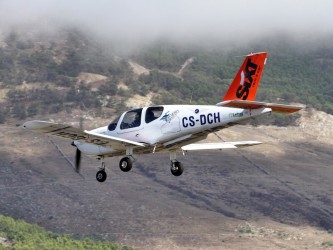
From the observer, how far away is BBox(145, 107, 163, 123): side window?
46.3 metres

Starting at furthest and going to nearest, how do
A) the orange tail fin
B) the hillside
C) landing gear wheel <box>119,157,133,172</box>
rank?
the hillside
landing gear wheel <box>119,157,133,172</box>
the orange tail fin

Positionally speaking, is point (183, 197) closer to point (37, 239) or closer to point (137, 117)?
point (37, 239)

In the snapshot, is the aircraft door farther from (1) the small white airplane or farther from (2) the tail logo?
(2) the tail logo

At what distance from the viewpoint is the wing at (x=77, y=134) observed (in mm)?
42625

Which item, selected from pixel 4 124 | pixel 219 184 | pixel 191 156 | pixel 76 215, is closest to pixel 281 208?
pixel 219 184

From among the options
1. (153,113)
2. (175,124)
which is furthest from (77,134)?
(175,124)

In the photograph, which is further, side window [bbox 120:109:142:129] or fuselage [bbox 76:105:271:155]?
side window [bbox 120:109:142:129]

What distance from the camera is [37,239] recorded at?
472ft

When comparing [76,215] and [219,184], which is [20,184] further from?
[219,184]

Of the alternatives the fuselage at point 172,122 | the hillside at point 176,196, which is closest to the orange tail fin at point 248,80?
the fuselage at point 172,122

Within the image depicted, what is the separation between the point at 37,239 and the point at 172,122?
102m

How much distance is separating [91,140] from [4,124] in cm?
15728

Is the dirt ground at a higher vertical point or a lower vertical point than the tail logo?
lower

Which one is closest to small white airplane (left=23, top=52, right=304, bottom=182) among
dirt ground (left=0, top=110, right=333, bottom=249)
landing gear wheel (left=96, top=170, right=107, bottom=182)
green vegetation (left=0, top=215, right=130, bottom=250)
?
landing gear wheel (left=96, top=170, right=107, bottom=182)
